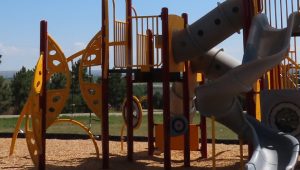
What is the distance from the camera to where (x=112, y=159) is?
11.2m

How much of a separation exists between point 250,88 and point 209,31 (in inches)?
101

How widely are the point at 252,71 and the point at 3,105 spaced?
37020 mm

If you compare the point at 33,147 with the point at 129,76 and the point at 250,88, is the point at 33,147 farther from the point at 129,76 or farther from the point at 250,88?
the point at 250,88

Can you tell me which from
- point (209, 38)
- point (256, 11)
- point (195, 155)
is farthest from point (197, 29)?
point (195, 155)

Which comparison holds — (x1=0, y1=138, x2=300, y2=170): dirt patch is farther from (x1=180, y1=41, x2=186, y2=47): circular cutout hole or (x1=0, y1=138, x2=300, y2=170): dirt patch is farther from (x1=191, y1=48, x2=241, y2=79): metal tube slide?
(x1=180, y1=41, x2=186, y2=47): circular cutout hole

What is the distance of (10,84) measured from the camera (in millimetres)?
43156

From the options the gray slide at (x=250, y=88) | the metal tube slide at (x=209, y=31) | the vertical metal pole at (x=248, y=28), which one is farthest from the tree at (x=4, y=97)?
the gray slide at (x=250, y=88)

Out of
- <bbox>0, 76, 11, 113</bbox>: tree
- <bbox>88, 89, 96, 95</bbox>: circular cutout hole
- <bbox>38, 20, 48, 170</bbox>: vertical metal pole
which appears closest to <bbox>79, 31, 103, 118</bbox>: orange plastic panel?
<bbox>88, 89, 96, 95</bbox>: circular cutout hole

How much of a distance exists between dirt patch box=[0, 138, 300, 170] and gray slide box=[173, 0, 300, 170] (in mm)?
2412

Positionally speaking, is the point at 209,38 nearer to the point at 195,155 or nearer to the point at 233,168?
the point at 233,168

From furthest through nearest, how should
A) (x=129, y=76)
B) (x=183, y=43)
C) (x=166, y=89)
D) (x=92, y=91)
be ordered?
1. (x=92, y=91)
2. (x=129, y=76)
3. (x=183, y=43)
4. (x=166, y=89)

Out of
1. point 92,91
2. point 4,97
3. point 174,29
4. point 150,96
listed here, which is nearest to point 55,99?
point 92,91

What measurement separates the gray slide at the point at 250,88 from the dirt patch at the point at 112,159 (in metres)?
2.41

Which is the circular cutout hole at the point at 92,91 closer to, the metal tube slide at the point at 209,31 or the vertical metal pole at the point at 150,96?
the vertical metal pole at the point at 150,96
